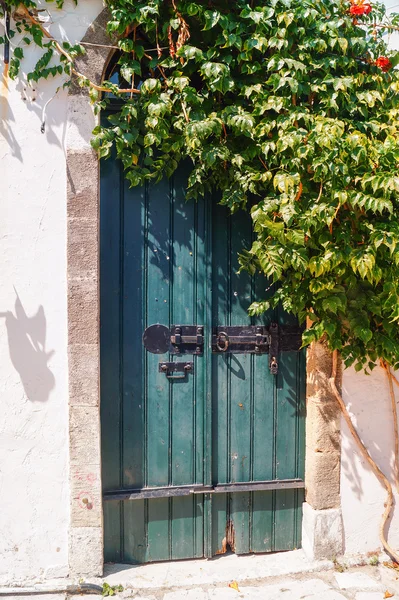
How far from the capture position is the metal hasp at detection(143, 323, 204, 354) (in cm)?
280

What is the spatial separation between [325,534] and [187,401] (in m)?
1.21

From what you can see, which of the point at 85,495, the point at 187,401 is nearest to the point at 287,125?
the point at 187,401

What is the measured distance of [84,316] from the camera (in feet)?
8.50

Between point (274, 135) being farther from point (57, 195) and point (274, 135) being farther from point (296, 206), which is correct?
point (57, 195)

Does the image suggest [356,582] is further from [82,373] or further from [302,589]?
[82,373]

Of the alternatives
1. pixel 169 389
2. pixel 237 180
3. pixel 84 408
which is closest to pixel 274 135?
pixel 237 180

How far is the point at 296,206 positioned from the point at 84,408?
1657 mm

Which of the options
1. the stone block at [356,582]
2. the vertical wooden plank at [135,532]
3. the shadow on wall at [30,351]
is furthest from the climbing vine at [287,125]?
the vertical wooden plank at [135,532]

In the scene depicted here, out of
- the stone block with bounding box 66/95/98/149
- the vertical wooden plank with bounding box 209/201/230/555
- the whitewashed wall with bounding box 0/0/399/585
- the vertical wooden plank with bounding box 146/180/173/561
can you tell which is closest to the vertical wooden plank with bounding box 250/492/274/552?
the vertical wooden plank with bounding box 209/201/230/555

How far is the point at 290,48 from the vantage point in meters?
2.47

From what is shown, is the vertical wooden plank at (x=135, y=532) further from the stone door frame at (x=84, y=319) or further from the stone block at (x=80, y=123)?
the stone block at (x=80, y=123)

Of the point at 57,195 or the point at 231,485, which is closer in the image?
the point at 57,195

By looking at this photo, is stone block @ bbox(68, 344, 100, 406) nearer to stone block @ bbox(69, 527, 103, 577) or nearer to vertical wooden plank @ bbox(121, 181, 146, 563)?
vertical wooden plank @ bbox(121, 181, 146, 563)

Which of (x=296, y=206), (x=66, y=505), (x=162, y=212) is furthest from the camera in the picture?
(x=162, y=212)
